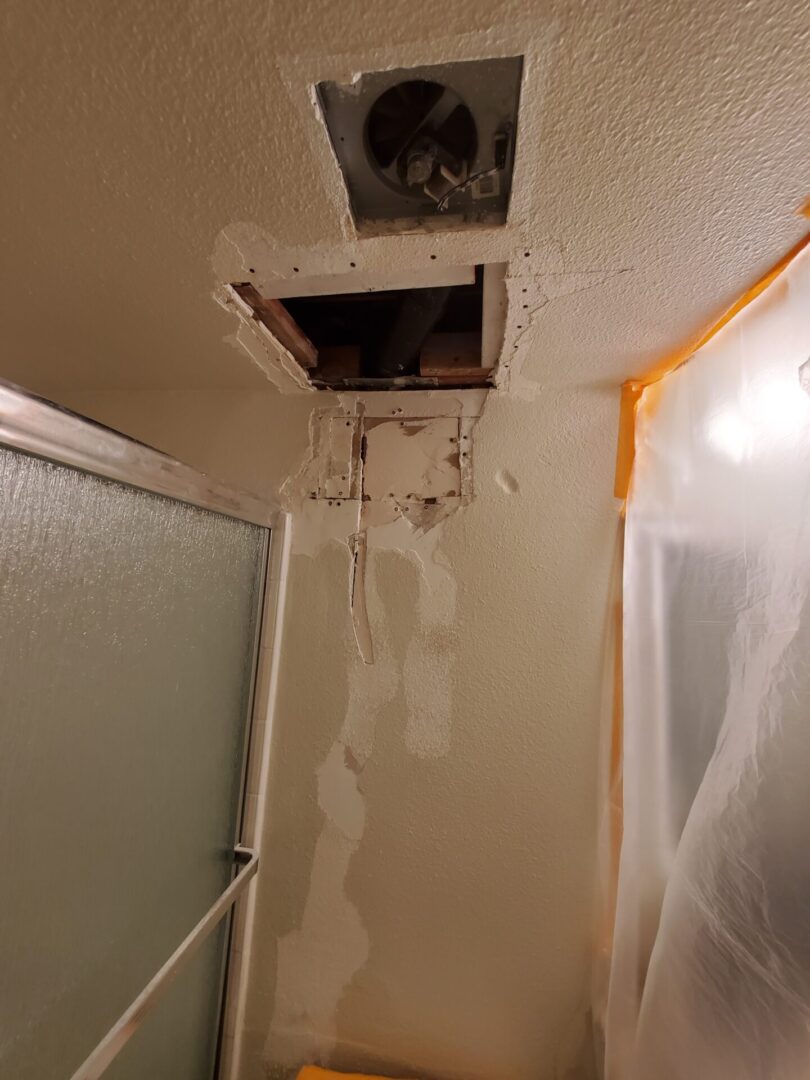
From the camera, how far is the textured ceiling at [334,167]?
0.42 meters

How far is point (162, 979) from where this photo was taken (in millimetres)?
751

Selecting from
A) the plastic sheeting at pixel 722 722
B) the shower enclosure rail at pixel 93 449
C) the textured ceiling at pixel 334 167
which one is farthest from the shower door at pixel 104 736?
the plastic sheeting at pixel 722 722

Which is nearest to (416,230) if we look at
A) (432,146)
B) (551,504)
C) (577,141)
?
(432,146)

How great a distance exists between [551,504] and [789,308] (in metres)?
0.50

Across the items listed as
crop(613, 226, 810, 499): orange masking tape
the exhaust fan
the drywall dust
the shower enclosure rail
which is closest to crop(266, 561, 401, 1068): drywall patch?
the drywall dust

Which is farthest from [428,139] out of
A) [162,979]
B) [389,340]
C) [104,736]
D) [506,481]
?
[162,979]

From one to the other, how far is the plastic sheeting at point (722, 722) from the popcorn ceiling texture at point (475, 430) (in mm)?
114

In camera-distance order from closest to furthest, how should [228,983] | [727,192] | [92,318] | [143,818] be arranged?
[727,192] < [143,818] < [92,318] < [228,983]

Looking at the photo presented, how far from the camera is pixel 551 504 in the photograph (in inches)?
40.9

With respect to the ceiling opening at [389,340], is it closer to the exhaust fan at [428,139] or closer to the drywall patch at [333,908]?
the exhaust fan at [428,139]

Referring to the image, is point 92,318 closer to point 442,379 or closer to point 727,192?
point 442,379

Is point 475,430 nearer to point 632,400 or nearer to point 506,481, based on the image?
point 506,481

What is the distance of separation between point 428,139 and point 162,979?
1.22m

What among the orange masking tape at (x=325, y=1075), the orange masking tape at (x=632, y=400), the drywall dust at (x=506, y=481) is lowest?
the orange masking tape at (x=325, y=1075)
